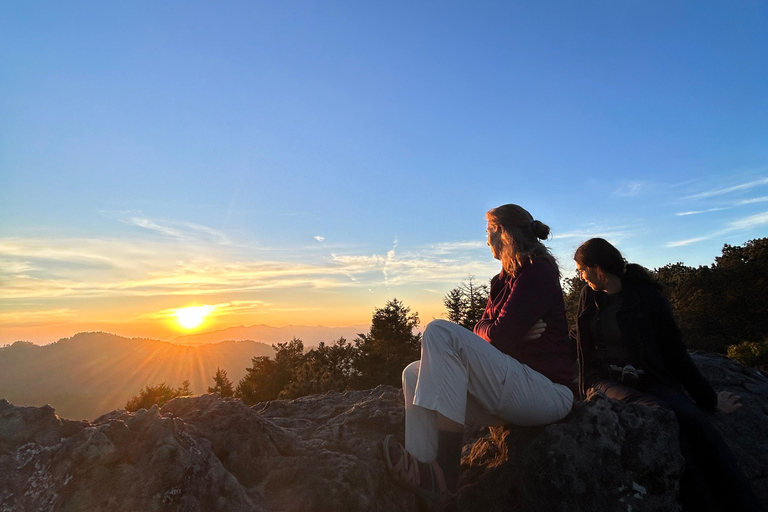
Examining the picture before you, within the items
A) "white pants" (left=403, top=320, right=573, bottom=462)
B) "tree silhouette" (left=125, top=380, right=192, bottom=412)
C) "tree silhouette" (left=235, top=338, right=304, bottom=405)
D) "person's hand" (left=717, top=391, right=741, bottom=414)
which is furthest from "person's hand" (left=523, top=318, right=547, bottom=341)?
"tree silhouette" (left=235, top=338, right=304, bottom=405)

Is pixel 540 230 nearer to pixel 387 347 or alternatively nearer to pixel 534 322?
pixel 534 322

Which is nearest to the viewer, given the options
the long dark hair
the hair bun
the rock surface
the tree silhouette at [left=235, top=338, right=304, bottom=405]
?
the rock surface

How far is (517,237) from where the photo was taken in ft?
12.6

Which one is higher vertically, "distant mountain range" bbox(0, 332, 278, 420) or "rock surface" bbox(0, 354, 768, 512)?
"rock surface" bbox(0, 354, 768, 512)

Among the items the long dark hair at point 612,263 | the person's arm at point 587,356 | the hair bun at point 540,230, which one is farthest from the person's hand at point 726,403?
the hair bun at point 540,230

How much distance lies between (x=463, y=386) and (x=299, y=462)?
4.42 ft

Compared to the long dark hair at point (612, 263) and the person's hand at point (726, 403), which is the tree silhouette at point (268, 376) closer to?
the long dark hair at point (612, 263)

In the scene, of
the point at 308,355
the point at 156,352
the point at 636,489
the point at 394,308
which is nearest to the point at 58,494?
the point at 636,489

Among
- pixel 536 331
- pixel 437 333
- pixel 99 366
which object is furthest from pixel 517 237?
pixel 99 366

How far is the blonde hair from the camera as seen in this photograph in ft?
12.1

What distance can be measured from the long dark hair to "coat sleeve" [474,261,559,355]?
1.71 metres

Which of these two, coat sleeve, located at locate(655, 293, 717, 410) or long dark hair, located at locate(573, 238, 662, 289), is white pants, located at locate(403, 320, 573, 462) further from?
long dark hair, located at locate(573, 238, 662, 289)

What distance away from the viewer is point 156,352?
8644cm

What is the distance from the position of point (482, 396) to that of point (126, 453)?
2439 millimetres
